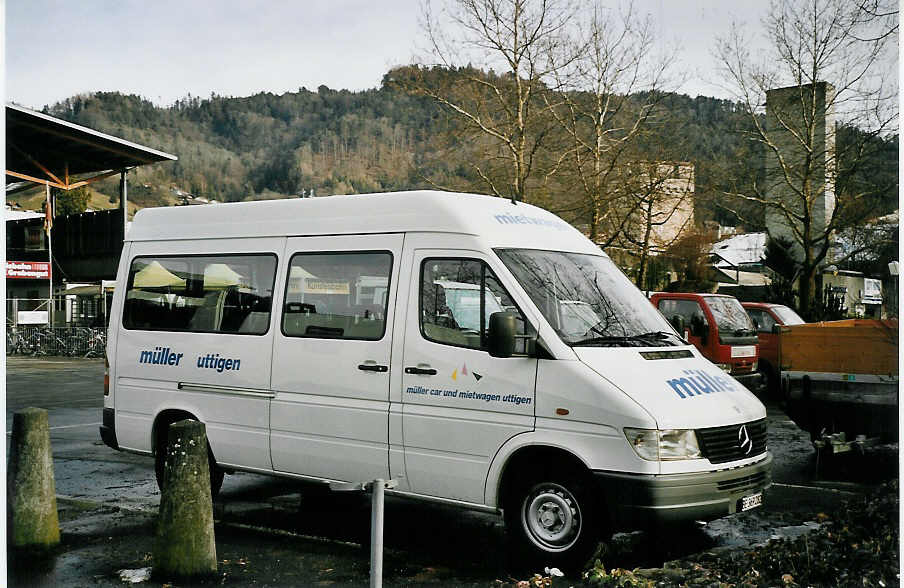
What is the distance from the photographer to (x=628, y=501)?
5.80 metres

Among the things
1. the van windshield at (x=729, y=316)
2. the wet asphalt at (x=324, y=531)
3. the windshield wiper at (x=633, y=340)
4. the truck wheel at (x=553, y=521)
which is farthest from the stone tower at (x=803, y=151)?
the truck wheel at (x=553, y=521)

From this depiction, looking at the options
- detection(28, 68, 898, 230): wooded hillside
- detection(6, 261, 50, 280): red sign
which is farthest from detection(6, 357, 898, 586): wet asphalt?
detection(6, 261, 50, 280): red sign

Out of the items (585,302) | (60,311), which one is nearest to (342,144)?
(60,311)

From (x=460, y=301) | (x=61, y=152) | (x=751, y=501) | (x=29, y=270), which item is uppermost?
(x=61, y=152)

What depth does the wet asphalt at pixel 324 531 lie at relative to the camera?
6211 mm

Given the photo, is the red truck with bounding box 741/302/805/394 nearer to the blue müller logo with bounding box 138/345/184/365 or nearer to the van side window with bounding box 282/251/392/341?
the van side window with bounding box 282/251/392/341

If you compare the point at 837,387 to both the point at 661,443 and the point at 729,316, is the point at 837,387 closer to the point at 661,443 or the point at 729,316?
the point at 661,443

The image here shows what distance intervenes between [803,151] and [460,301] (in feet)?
83.4

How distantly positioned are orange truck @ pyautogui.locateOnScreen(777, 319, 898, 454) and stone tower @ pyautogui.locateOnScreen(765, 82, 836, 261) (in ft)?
59.1

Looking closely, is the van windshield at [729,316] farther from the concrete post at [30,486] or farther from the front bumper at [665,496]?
the concrete post at [30,486]

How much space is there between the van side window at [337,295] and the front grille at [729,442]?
8.20 ft

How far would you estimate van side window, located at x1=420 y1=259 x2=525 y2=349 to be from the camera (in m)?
6.53

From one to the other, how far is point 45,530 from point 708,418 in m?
4.81

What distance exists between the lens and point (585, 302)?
22.0 ft
